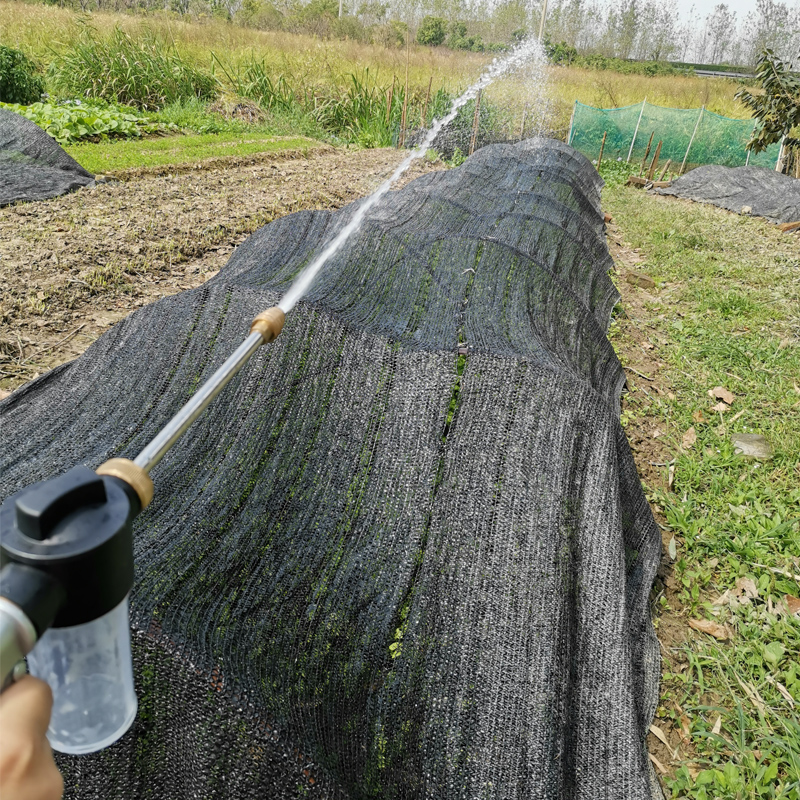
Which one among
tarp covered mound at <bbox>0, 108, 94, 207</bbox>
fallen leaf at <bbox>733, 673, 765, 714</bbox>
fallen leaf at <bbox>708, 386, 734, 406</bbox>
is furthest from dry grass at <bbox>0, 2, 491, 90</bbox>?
fallen leaf at <bbox>733, 673, 765, 714</bbox>

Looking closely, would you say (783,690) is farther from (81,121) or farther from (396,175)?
(81,121)

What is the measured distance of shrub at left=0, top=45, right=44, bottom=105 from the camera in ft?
28.6

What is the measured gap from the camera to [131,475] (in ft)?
1.93

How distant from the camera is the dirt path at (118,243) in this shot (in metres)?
3.37

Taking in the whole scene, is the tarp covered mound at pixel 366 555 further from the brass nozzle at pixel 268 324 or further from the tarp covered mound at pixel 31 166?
the tarp covered mound at pixel 31 166

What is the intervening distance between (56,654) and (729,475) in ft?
9.63

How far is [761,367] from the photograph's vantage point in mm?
3840

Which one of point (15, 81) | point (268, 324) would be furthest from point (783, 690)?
point (15, 81)

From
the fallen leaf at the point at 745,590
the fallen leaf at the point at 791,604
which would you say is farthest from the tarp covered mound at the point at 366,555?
the fallen leaf at the point at 791,604

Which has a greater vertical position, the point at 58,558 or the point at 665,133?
the point at 58,558

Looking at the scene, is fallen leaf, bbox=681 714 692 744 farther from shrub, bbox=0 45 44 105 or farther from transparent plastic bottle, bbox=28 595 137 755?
shrub, bbox=0 45 44 105

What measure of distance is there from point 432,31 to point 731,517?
105 ft

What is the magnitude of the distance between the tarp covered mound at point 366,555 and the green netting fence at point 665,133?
37.7 feet

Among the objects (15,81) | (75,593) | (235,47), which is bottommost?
(15,81)
